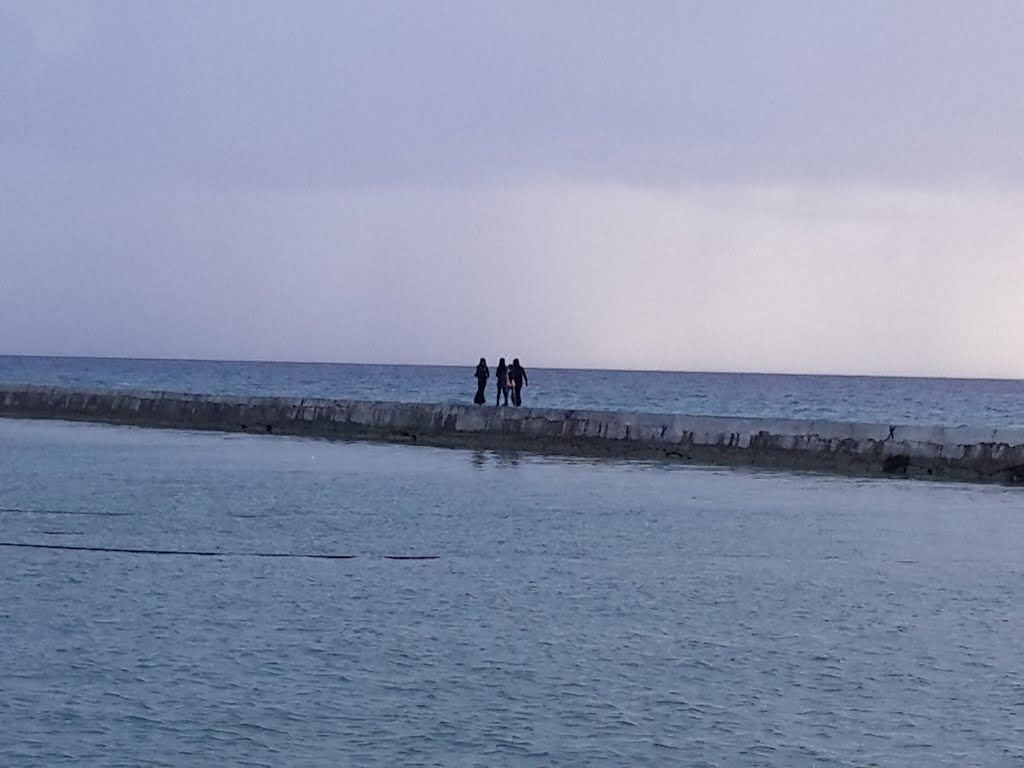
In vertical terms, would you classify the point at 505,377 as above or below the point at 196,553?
above

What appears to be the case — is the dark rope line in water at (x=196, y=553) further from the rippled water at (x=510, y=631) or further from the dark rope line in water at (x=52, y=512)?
the dark rope line in water at (x=52, y=512)

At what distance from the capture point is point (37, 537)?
18.3 meters

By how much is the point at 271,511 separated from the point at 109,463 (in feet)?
31.7

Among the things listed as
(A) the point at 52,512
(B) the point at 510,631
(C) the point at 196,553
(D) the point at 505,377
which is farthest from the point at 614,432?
(B) the point at 510,631

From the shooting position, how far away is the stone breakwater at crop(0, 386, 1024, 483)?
27891mm

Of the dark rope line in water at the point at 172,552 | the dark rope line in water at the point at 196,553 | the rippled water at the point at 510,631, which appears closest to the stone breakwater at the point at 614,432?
the rippled water at the point at 510,631

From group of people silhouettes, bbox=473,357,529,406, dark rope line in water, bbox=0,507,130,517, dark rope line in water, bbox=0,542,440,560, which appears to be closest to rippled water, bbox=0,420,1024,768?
dark rope line in water, bbox=0,507,130,517

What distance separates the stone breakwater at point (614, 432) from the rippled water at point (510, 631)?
3.62 meters

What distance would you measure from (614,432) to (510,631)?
20573mm

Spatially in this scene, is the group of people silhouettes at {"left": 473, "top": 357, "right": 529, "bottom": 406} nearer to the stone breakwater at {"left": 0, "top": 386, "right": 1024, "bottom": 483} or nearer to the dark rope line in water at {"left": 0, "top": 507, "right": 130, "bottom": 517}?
the stone breakwater at {"left": 0, "top": 386, "right": 1024, "bottom": 483}

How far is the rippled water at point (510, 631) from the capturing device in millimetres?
9250

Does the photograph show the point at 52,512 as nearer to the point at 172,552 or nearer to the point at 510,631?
the point at 172,552

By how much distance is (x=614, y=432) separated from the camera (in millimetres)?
33094

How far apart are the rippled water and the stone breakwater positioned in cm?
362
